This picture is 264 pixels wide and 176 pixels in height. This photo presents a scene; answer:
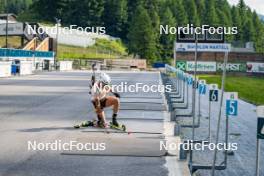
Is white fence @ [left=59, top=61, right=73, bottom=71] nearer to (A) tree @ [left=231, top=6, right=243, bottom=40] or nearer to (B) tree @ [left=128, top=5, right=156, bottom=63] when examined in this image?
(B) tree @ [left=128, top=5, right=156, bottom=63]

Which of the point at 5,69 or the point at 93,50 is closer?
the point at 5,69

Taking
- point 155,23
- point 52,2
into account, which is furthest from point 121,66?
point 52,2

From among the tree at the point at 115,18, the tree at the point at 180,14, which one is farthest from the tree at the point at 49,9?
the tree at the point at 180,14

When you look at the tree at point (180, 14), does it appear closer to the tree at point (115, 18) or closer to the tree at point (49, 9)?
the tree at point (115, 18)

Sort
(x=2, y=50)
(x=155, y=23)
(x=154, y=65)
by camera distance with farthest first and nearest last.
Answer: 1. (x=155, y=23)
2. (x=154, y=65)
3. (x=2, y=50)

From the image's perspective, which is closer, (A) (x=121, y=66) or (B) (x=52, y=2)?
(A) (x=121, y=66)

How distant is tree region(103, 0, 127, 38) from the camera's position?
527 ft

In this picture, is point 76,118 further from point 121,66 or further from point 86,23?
point 86,23

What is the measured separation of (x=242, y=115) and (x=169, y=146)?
9.44 metres

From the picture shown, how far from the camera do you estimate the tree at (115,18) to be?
160 metres

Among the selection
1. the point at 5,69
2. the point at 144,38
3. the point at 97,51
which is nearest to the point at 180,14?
the point at 97,51

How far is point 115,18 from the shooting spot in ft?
531

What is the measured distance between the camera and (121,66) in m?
102

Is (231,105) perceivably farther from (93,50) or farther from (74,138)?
(93,50)
